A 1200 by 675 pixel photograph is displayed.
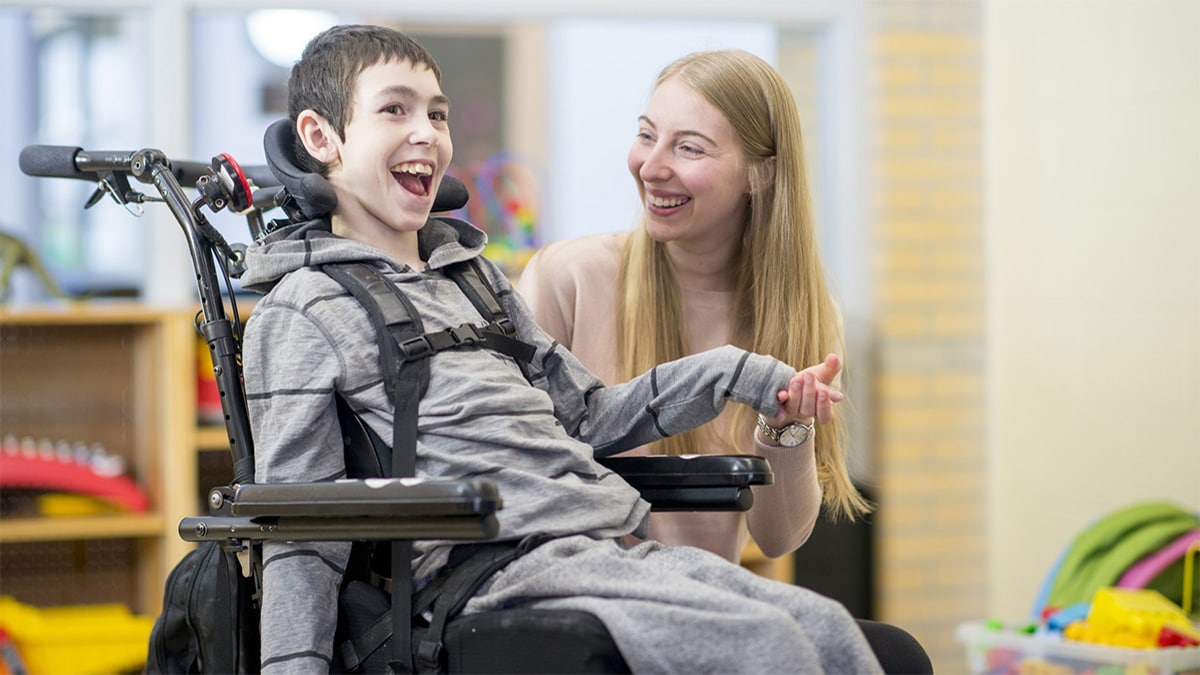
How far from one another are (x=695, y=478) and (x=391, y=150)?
1.88 ft

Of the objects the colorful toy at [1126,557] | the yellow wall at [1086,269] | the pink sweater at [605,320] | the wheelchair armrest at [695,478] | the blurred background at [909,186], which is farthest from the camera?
the blurred background at [909,186]

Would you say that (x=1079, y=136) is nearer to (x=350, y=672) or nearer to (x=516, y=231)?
(x=516, y=231)

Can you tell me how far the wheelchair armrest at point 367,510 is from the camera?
1.45m

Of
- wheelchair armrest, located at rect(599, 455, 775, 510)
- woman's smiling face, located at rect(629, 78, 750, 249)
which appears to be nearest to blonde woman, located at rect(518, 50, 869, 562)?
woman's smiling face, located at rect(629, 78, 750, 249)

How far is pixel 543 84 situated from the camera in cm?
439

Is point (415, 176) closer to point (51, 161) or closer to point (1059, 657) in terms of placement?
point (51, 161)

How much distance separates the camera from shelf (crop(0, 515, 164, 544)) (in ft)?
12.1

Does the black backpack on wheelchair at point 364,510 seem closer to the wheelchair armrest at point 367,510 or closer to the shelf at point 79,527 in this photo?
the wheelchair armrest at point 367,510

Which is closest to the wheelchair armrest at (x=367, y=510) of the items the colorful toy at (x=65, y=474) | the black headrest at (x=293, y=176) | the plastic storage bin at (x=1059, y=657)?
the black headrest at (x=293, y=176)

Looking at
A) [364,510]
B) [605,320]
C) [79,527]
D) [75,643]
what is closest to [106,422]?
[79,527]

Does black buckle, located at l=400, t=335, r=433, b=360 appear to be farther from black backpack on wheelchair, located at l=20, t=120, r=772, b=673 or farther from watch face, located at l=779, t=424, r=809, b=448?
watch face, located at l=779, t=424, r=809, b=448

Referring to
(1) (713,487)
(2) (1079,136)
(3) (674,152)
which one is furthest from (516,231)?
(1) (713,487)

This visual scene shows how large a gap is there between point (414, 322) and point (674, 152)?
2.22ft

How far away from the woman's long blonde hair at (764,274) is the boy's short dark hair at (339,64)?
55cm
